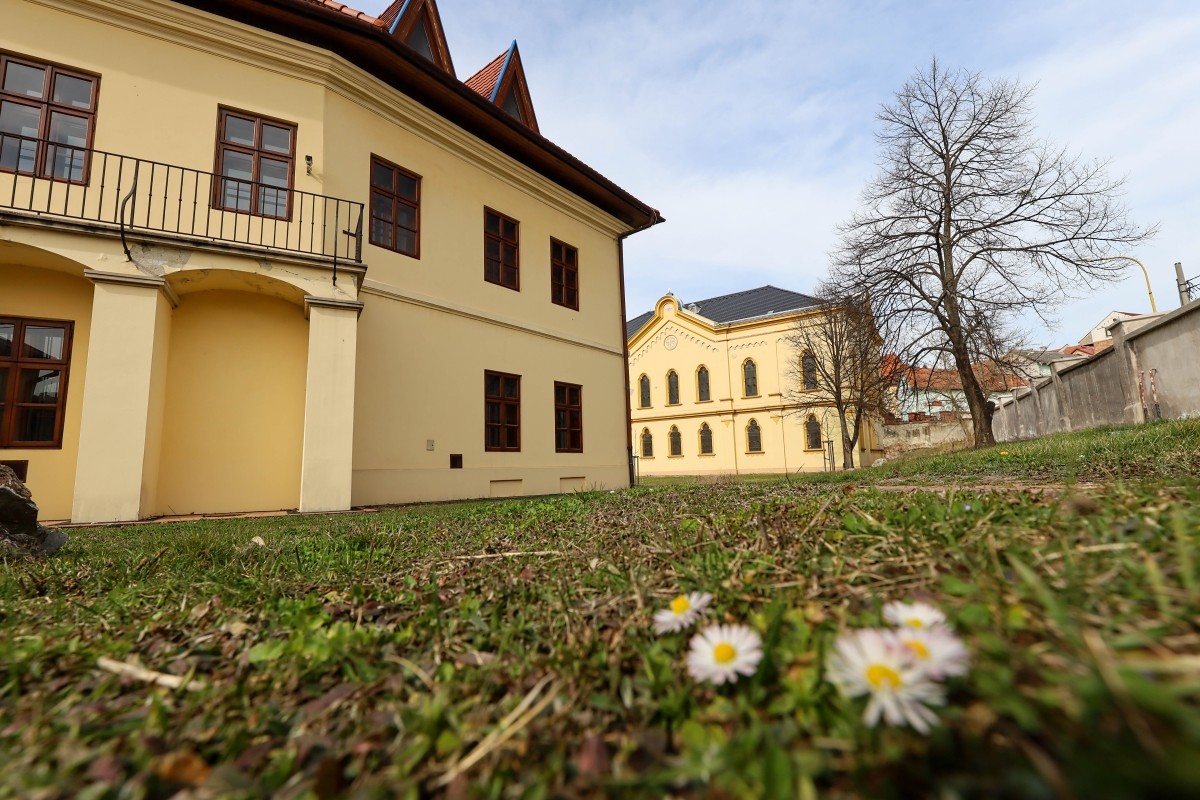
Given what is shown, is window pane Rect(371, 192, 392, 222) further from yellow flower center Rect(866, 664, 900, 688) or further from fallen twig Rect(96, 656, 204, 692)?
yellow flower center Rect(866, 664, 900, 688)

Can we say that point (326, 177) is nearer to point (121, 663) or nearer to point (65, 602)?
point (65, 602)

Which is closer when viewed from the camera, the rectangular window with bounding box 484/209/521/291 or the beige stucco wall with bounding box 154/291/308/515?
the beige stucco wall with bounding box 154/291/308/515

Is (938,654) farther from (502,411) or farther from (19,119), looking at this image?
(19,119)

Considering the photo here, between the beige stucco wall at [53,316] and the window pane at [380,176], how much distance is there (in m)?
4.42

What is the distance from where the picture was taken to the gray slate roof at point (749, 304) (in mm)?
33844

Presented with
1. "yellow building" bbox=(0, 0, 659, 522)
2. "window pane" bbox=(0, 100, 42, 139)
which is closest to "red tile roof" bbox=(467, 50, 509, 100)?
"yellow building" bbox=(0, 0, 659, 522)

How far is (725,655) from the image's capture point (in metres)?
0.96

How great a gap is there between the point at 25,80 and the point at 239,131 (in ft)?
7.73

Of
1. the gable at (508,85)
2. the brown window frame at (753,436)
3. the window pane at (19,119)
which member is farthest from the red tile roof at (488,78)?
the brown window frame at (753,436)

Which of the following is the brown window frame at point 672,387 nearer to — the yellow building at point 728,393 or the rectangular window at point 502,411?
the yellow building at point 728,393

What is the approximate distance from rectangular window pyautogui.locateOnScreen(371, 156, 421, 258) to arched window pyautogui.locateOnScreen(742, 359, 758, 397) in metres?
25.7

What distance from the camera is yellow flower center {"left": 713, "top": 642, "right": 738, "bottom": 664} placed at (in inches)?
37.7

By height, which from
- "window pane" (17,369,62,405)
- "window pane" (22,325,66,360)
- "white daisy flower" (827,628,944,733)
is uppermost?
"window pane" (22,325,66,360)

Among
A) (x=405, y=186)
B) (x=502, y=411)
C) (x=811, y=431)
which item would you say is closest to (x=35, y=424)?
(x=405, y=186)
